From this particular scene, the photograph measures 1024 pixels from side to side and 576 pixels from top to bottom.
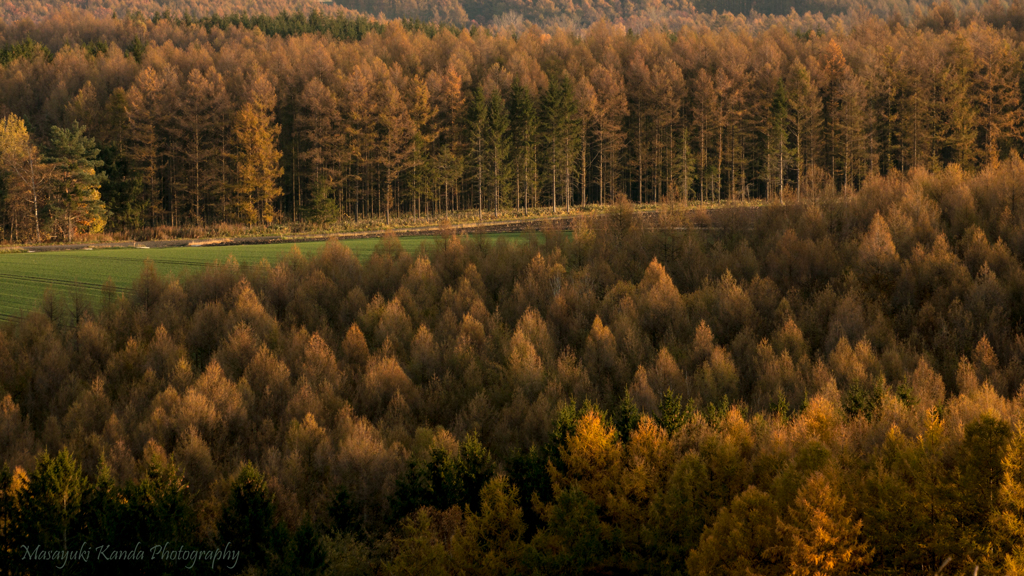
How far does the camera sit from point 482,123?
8406cm

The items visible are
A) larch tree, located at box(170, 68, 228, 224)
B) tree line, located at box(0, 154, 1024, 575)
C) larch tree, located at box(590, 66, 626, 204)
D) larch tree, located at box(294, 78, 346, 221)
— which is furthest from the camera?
larch tree, located at box(590, 66, 626, 204)

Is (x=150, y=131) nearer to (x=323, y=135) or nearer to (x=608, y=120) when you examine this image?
(x=323, y=135)

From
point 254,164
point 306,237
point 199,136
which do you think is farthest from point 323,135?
point 306,237

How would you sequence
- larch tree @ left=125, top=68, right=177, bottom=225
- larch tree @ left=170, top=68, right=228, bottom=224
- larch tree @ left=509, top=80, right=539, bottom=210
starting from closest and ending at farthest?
larch tree @ left=125, top=68, right=177, bottom=225
larch tree @ left=170, top=68, right=228, bottom=224
larch tree @ left=509, top=80, right=539, bottom=210

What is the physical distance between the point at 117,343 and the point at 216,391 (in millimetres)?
7232

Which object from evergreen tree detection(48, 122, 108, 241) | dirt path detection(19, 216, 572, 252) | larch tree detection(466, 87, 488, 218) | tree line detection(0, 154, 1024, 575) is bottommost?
tree line detection(0, 154, 1024, 575)

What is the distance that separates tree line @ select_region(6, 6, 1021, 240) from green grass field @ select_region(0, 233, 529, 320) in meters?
16.9

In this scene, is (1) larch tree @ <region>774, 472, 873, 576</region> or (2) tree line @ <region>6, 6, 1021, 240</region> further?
(2) tree line @ <region>6, 6, 1021, 240</region>

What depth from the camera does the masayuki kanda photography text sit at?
2198cm

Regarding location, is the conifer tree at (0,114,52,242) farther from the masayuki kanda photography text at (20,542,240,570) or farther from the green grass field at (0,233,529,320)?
the masayuki kanda photography text at (20,542,240,570)

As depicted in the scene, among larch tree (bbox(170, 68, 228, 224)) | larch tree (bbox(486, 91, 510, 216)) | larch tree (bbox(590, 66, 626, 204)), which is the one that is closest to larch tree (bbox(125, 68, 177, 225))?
larch tree (bbox(170, 68, 228, 224))

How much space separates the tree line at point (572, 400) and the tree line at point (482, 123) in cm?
2986

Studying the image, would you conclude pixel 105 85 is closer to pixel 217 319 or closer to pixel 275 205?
pixel 275 205

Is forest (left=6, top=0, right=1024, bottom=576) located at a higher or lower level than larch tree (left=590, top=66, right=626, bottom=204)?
A: lower
